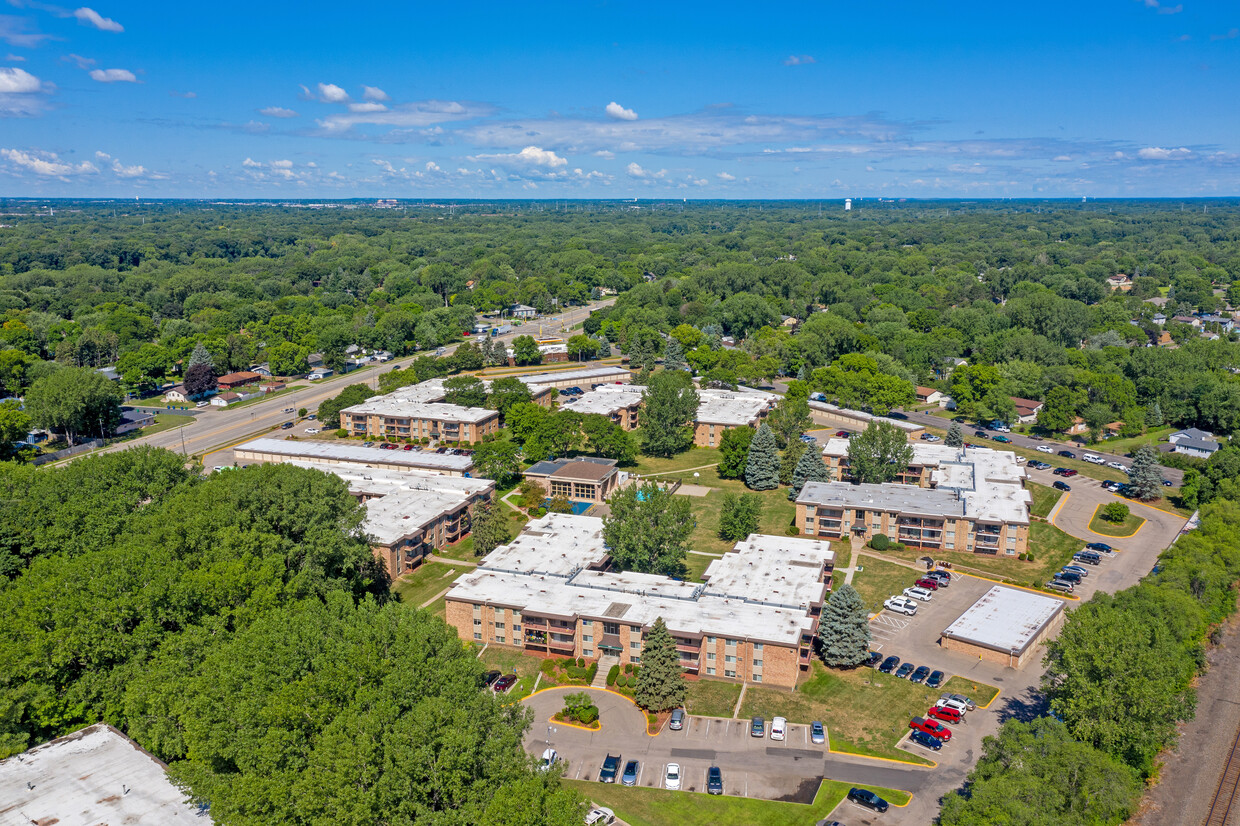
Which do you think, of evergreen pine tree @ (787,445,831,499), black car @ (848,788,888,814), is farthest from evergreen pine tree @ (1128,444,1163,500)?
black car @ (848,788,888,814)

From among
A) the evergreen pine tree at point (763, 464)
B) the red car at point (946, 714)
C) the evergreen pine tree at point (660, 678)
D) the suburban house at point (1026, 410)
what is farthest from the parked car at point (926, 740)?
the suburban house at point (1026, 410)

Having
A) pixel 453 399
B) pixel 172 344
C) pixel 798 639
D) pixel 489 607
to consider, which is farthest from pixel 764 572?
pixel 172 344

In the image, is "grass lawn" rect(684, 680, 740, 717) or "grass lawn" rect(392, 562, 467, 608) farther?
"grass lawn" rect(392, 562, 467, 608)

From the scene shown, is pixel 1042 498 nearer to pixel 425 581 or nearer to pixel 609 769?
pixel 609 769

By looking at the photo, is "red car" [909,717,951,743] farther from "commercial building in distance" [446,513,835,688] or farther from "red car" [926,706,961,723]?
"commercial building in distance" [446,513,835,688]

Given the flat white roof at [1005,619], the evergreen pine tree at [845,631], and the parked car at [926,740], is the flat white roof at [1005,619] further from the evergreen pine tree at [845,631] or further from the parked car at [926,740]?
the parked car at [926,740]

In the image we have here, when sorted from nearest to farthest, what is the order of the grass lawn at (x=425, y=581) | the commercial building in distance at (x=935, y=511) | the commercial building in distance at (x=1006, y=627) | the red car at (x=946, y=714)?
the red car at (x=946, y=714) → the commercial building in distance at (x=1006, y=627) → the grass lawn at (x=425, y=581) → the commercial building in distance at (x=935, y=511)

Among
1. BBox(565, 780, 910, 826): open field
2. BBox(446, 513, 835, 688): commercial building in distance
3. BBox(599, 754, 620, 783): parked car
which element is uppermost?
BBox(446, 513, 835, 688): commercial building in distance
